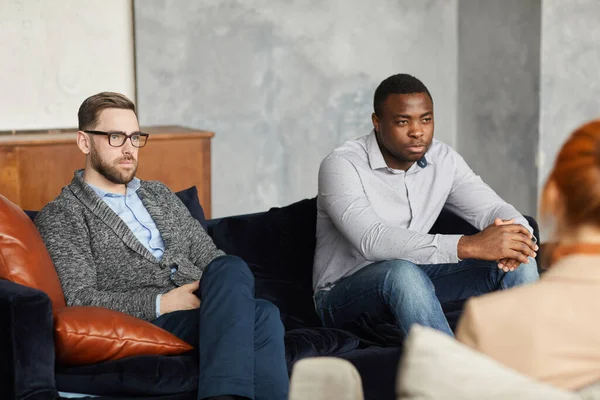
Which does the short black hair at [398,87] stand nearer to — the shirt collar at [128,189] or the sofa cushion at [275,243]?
the sofa cushion at [275,243]

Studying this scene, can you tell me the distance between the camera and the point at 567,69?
17.5 feet

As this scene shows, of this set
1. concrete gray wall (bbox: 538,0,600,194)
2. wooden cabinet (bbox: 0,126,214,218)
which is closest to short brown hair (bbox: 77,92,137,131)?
wooden cabinet (bbox: 0,126,214,218)

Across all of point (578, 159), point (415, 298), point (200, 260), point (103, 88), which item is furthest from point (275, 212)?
point (578, 159)

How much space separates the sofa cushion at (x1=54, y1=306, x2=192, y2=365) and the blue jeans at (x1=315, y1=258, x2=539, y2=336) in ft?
2.12

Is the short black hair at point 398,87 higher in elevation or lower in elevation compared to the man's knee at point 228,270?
higher

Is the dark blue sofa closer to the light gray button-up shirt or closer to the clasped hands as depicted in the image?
Answer: the light gray button-up shirt

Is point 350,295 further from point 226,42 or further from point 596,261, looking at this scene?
point 226,42

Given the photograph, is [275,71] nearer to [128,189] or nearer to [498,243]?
[128,189]

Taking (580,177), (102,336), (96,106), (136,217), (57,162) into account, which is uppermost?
(96,106)

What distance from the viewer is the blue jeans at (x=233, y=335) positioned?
2273mm

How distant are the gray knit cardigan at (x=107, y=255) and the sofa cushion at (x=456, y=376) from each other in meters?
1.58

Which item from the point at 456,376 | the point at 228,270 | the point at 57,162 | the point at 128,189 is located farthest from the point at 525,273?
the point at 57,162

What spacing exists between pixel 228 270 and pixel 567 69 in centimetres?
351

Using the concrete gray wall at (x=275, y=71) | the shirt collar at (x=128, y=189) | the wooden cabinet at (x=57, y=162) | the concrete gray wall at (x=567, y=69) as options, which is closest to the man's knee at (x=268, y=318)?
the shirt collar at (x=128, y=189)
